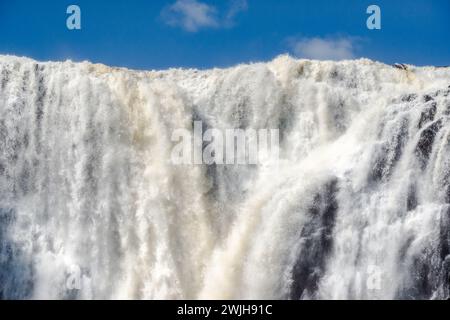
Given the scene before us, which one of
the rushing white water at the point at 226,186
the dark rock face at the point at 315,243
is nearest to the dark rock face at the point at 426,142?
the rushing white water at the point at 226,186

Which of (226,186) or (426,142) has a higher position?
(426,142)

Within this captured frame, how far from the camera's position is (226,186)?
88.6 ft

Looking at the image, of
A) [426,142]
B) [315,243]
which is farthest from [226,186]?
[426,142]

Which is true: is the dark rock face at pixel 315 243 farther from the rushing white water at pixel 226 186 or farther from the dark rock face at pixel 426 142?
the dark rock face at pixel 426 142

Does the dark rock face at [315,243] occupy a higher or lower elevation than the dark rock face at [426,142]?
lower

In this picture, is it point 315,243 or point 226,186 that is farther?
point 226,186

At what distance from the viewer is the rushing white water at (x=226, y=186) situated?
25.2m

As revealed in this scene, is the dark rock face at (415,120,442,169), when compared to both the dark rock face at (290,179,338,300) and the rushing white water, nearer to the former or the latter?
the rushing white water

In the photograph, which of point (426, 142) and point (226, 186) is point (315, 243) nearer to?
point (226, 186)

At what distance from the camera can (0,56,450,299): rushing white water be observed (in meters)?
25.2

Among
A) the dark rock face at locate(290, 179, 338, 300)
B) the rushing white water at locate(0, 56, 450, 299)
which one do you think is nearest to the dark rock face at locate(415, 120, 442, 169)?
the rushing white water at locate(0, 56, 450, 299)

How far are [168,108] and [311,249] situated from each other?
5.59 m
